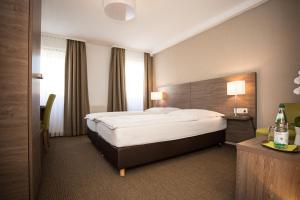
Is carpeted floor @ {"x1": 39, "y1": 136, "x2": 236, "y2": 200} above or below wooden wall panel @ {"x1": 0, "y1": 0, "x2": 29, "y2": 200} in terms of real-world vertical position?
below

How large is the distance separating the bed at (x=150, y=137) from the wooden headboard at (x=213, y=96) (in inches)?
20.5

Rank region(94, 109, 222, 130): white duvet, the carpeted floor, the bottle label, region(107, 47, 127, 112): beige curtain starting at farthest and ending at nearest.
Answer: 1. region(107, 47, 127, 112): beige curtain
2. region(94, 109, 222, 130): white duvet
3. the carpeted floor
4. the bottle label

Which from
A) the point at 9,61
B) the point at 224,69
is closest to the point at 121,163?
the point at 9,61

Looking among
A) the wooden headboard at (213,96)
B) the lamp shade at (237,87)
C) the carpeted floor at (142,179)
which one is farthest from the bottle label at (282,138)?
the wooden headboard at (213,96)

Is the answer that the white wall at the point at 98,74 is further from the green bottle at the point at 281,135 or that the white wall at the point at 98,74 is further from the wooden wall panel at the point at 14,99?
the green bottle at the point at 281,135

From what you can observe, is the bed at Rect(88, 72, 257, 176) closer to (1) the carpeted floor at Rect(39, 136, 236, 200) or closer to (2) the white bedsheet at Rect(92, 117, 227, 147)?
(2) the white bedsheet at Rect(92, 117, 227, 147)

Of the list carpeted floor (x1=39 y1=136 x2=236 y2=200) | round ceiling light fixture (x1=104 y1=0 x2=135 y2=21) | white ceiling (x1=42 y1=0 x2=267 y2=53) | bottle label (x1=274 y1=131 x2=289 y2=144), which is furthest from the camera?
white ceiling (x1=42 y1=0 x2=267 y2=53)

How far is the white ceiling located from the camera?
9.30ft

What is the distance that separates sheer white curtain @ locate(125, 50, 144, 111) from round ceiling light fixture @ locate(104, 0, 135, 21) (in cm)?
265

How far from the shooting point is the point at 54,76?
4.15 metres

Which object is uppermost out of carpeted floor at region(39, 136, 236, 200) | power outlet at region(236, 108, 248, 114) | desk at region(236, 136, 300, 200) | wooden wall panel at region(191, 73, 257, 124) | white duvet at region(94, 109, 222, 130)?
wooden wall panel at region(191, 73, 257, 124)

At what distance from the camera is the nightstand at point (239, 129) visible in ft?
8.99

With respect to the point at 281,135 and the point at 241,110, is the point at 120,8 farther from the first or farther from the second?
the point at 241,110

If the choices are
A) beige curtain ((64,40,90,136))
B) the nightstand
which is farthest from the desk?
beige curtain ((64,40,90,136))
